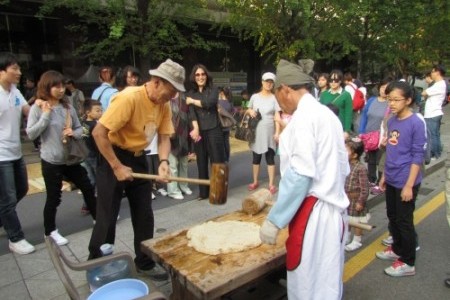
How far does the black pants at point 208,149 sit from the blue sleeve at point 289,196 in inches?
129

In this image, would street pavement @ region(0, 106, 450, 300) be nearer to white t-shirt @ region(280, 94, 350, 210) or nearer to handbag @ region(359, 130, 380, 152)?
handbag @ region(359, 130, 380, 152)

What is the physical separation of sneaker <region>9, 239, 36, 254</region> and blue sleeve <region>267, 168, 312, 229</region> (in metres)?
3.05

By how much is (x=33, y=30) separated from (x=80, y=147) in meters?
7.34

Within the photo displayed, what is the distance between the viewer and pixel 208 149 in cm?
544

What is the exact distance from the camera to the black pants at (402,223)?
3277 millimetres

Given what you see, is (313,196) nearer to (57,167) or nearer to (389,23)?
(57,167)

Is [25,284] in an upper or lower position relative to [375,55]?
lower

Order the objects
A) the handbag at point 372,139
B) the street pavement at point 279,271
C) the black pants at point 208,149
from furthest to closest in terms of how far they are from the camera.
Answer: the handbag at point 372,139, the black pants at point 208,149, the street pavement at point 279,271

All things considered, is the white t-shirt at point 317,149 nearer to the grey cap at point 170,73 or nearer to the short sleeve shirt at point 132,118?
the grey cap at point 170,73

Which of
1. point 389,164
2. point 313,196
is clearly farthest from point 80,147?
point 389,164

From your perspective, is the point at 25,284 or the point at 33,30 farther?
the point at 33,30

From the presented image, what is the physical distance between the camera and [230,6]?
1019cm

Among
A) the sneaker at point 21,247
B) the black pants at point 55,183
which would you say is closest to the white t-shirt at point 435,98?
the black pants at point 55,183

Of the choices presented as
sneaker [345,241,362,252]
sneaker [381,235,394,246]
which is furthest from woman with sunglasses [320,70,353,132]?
sneaker [345,241,362,252]
